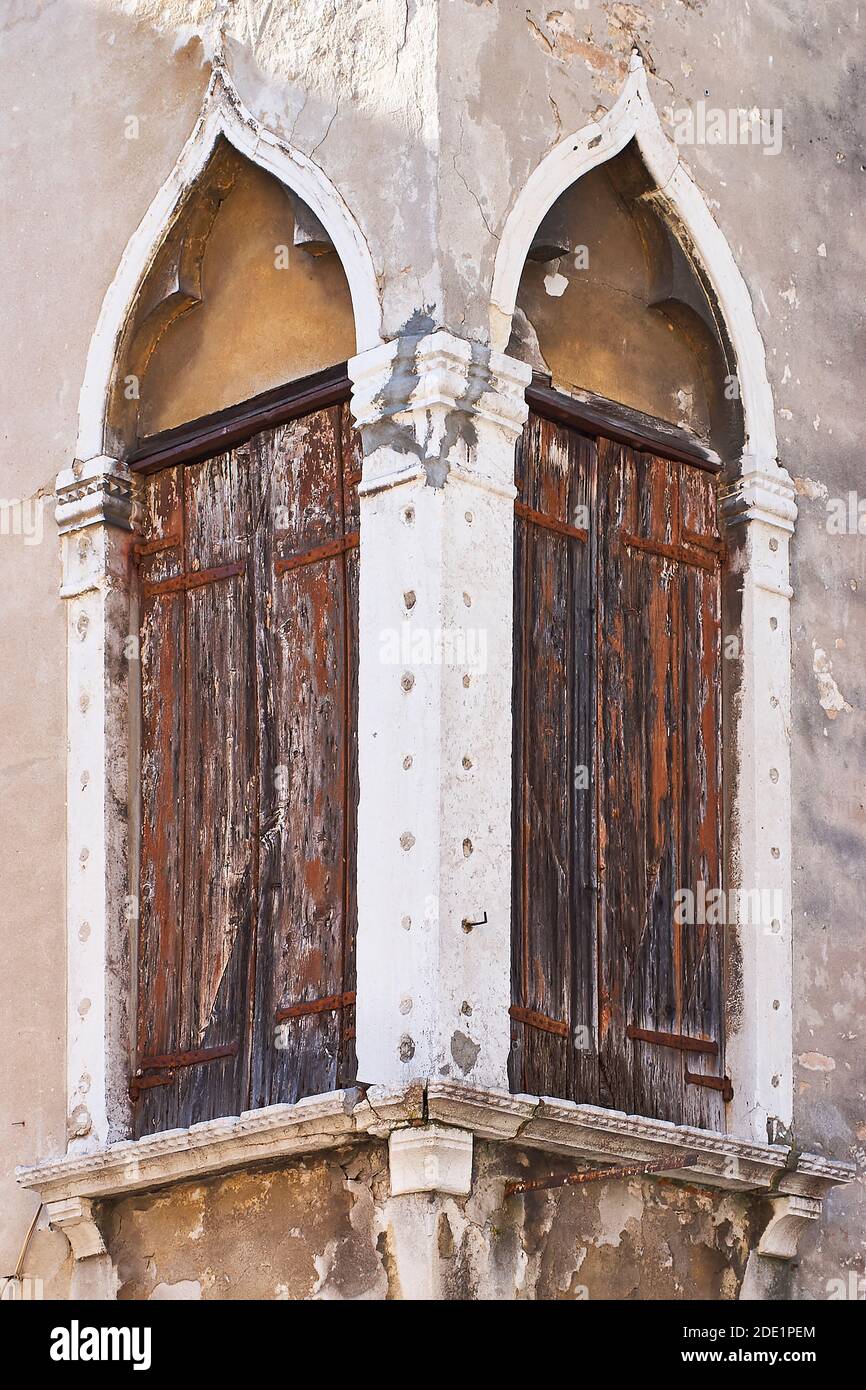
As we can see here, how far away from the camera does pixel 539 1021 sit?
883 cm

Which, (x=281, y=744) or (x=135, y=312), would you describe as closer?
(x=281, y=744)

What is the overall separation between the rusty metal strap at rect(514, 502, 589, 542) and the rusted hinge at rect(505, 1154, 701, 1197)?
217 centimetres

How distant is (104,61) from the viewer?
10.4m

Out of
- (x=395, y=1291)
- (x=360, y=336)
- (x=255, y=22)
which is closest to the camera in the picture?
(x=395, y=1291)

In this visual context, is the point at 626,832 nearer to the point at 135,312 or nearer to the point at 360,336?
the point at 360,336

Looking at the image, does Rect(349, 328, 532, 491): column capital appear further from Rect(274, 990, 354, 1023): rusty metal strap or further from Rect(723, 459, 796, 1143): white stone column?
Rect(274, 990, 354, 1023): rusty metal strap

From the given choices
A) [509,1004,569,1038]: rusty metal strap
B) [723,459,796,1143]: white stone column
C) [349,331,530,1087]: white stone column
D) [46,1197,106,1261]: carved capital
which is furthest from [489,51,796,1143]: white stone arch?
[46,1197,106,1261]: carved capital

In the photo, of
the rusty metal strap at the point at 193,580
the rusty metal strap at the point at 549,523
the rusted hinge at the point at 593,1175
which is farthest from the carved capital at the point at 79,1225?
the rusty metal strap at the point at 549,523

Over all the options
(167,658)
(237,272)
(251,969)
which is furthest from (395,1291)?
(237,272)

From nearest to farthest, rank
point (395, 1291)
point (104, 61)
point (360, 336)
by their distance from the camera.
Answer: point (395, 1291) < point (360, 336) < point (104, 61)

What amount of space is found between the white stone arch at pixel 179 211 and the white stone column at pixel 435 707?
31 cm

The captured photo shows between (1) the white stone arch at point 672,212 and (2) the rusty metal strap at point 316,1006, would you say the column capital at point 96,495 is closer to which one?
(1) the white stone arch at point 672,212

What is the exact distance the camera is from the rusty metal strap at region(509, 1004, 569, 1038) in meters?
8.73
